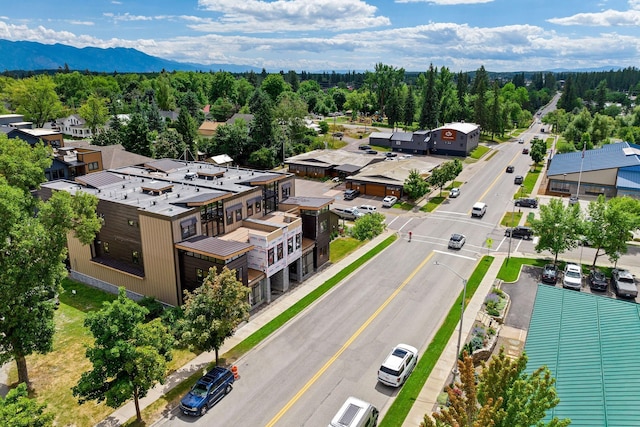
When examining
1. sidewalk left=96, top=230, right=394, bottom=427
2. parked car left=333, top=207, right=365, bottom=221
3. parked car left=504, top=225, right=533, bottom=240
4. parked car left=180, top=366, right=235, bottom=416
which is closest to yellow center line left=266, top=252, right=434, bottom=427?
parked car left=180, top=366, right=235, bottom=416

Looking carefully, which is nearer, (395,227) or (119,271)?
(119,271)

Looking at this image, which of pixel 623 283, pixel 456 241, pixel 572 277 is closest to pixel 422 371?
pixel 572 277

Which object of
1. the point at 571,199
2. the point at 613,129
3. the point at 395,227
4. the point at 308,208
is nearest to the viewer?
the point at 308,208

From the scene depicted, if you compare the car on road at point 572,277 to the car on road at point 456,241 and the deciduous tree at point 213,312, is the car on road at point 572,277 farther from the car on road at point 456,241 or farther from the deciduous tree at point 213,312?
the deciduous tree at point 213,312

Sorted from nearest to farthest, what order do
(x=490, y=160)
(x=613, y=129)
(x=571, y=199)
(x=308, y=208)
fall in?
1. (x=308, y=208)
2. (x=571, y=199)
3. (x=490, y=160)
4. (x=613, y=129)

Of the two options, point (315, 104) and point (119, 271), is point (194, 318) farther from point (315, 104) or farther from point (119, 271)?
point (315, 104)

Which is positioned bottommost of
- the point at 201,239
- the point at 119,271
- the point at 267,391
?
the point at 267,391

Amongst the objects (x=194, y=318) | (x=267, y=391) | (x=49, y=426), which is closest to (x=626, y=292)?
(x=267, y=391)

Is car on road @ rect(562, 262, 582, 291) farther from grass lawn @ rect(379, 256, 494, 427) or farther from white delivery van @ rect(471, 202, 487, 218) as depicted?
white delivery van @ rect(471, 202, 487, 218)
